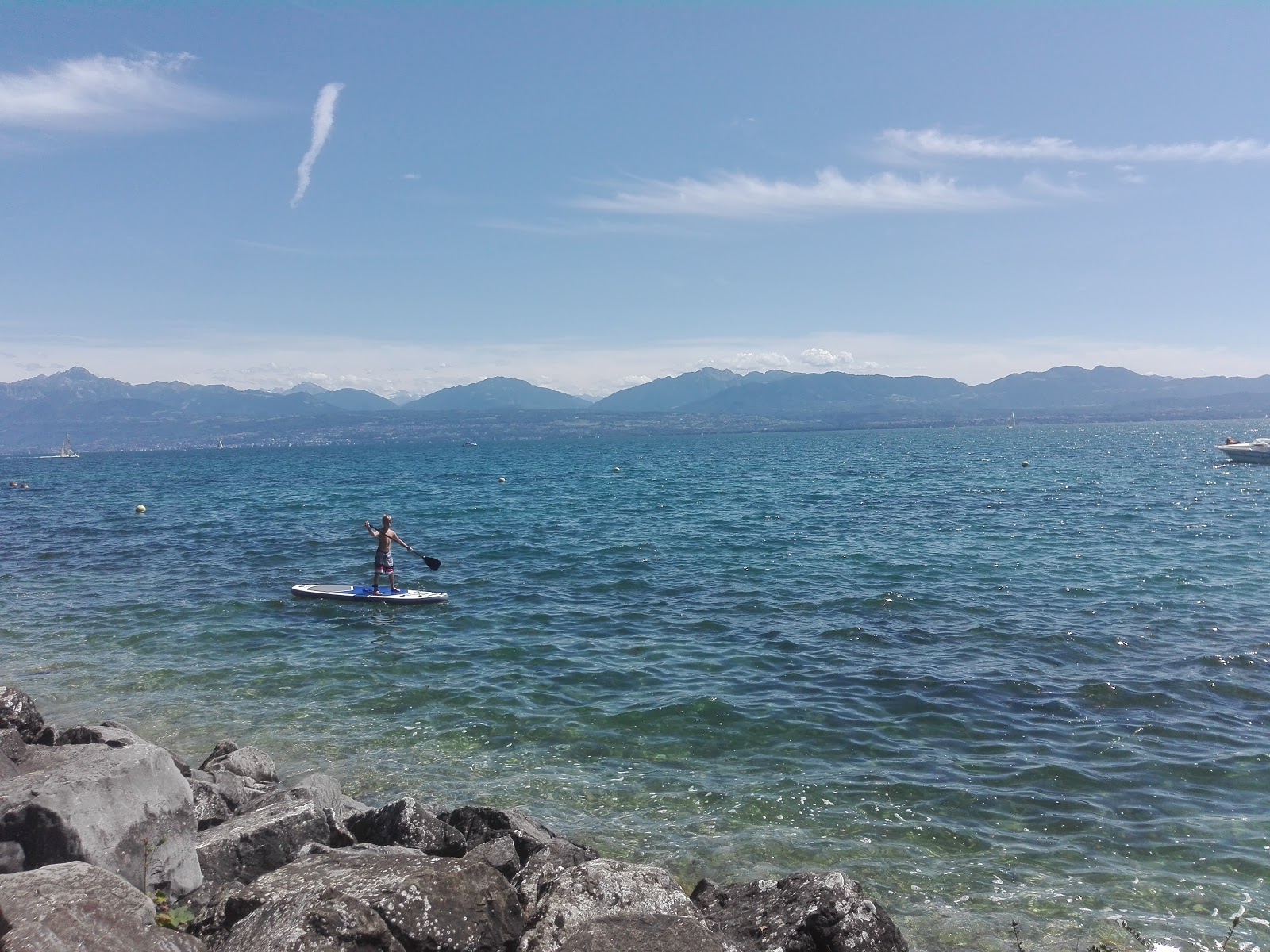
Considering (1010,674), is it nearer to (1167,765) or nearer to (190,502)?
(1167,765)

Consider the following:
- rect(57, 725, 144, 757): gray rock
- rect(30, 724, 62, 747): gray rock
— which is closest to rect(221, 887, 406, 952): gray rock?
rect(57, 725, 144, 757): gray rock

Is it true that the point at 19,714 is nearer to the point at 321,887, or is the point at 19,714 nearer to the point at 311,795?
the point at 311,795

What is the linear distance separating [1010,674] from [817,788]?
632 centimetres

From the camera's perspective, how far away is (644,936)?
19.0ft

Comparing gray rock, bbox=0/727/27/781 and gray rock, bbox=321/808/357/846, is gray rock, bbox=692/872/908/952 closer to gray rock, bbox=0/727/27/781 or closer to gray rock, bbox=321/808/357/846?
gray rock, bbox=321/808/357/846

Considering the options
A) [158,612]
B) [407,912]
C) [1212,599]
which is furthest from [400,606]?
[1212,599]

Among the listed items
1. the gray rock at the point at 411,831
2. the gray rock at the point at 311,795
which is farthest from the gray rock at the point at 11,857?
the gray rock at the point at 411,831

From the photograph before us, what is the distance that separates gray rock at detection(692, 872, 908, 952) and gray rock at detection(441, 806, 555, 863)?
231cm

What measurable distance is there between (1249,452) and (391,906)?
8858 cm

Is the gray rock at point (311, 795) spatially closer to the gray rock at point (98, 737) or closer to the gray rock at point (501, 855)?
the gray rock at point (98, 737)

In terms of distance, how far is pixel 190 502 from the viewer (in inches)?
2247

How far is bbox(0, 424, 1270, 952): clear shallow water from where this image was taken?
9852 millimetres

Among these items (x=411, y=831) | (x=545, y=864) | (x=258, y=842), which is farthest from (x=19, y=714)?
(x=545, y=864)

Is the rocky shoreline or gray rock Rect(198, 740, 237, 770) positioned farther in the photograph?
gray rock Rect(198, 740, 237, 770)
